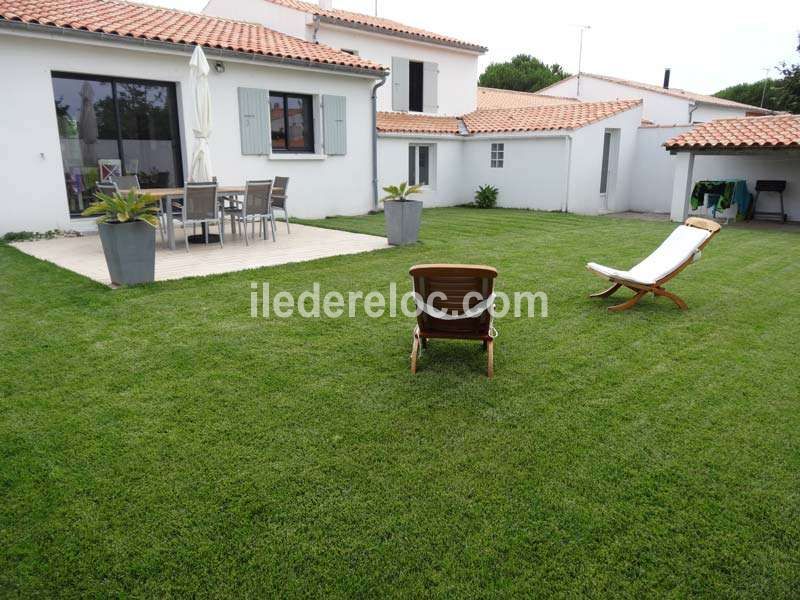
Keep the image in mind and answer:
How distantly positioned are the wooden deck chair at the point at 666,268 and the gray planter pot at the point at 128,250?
15.8 feet

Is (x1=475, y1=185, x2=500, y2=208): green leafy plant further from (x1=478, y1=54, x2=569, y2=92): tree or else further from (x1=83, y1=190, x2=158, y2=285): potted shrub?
(x1=478, y1=54, x2=569, y2=92): tree

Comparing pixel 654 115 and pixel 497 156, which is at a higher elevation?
pixel 654 115

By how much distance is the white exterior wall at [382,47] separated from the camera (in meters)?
16.3

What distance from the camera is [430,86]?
1867 cm

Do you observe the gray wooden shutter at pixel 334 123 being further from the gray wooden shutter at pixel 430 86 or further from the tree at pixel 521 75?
the tree at pixel 521 75

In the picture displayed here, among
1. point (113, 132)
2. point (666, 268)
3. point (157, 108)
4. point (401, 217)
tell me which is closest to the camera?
point (666, 268)

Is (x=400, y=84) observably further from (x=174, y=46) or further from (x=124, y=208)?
(x=124, y=208)

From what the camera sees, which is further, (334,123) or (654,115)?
(654,115)

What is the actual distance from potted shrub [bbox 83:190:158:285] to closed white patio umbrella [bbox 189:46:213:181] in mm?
2982

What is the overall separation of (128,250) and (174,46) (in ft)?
21.0

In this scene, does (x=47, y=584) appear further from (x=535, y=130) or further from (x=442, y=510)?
(x=535, y=130)

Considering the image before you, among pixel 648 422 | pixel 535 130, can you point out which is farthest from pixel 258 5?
pixel 648 422

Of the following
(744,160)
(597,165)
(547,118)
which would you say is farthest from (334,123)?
(744,160)

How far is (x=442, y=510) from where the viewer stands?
263 cm
